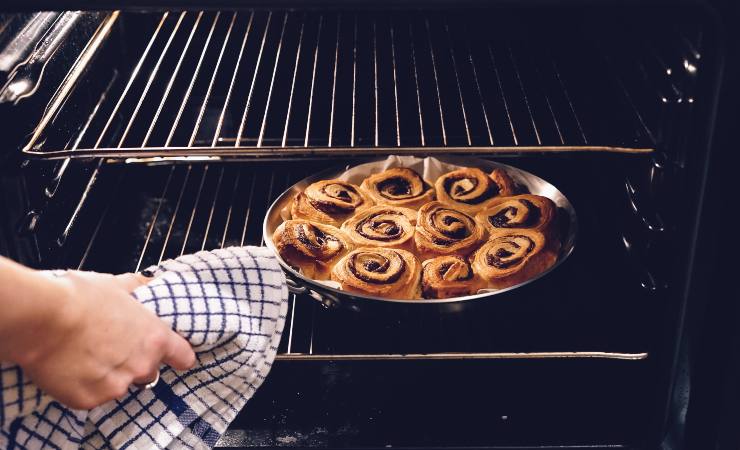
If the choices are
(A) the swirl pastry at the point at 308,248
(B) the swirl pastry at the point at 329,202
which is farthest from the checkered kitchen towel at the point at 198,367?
(B) the swirl pastry at the point at 329,202

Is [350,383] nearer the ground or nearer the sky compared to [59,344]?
nearer the ground

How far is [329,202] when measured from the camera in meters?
1.44

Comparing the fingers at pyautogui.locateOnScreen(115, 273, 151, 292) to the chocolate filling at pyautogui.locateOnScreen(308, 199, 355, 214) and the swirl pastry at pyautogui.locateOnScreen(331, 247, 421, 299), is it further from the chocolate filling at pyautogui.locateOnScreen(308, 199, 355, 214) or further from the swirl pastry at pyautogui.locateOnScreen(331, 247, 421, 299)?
the chocolate filling at pyautogui.locateOnScreen(308, 199, 355, 214)

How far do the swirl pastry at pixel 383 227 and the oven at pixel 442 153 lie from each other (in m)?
0.11

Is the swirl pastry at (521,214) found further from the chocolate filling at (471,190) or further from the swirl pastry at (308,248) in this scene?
the swirl pastry at (308,248)

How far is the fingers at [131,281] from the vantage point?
1.01m

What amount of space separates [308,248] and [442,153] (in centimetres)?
29

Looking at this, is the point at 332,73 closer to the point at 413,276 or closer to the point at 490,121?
the point at 490,121

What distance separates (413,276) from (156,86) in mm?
839

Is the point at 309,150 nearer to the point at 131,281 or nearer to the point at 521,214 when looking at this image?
the point at 131,281

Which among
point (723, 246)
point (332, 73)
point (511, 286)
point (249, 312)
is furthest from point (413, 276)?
point (332, 73)

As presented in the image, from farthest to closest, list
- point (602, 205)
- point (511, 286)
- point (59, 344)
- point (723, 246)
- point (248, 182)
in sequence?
point (248, 182), point (602, 205), point (511, 286), point (723, 246), point (59, 344)

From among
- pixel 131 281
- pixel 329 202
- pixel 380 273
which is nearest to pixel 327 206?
pixel 329 202

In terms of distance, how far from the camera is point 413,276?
1303 mm
